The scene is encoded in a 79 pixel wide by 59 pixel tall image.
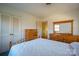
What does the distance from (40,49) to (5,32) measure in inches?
23.9

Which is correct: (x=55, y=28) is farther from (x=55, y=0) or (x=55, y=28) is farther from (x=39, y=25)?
(x=55, y=0)

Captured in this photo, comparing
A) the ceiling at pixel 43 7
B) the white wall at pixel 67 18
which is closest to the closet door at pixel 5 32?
the ceiling at pixel 43 7

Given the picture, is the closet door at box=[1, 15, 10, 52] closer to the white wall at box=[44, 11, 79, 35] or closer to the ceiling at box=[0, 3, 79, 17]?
the ceiling at box=[0, 3, 79, 17]

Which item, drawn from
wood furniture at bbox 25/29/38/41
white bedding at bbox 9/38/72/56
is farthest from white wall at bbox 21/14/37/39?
white bedding at bbox 9/38/72/56

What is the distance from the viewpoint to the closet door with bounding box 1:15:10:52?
1460mm

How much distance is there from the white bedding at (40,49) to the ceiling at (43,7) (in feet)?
1.72

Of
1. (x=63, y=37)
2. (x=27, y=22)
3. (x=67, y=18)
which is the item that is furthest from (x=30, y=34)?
(x=67, y=18)

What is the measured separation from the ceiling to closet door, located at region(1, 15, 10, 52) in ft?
0.72

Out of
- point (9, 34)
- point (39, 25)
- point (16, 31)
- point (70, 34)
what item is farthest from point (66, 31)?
point (9, 34)

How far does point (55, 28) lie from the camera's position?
164 centimetres

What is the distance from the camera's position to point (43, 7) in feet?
4.98

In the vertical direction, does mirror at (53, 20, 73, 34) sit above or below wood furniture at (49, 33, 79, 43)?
above

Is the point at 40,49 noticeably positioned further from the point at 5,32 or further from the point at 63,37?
the point at 5,32

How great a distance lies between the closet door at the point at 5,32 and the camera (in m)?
1.46
